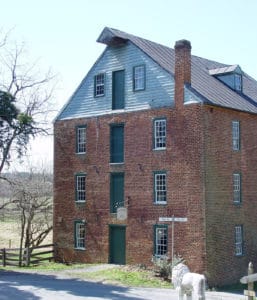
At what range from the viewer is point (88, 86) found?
31.9 metres

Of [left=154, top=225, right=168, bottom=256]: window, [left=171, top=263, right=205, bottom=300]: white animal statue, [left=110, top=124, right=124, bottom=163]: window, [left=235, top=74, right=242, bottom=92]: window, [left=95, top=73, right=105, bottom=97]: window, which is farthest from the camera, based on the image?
[left=235, top=74, right=242, bottom=92]: window

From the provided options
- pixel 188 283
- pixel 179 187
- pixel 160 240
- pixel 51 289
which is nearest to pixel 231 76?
pixel 179 187

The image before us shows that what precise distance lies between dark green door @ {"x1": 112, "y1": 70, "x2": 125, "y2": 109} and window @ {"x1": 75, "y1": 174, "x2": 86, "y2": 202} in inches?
187

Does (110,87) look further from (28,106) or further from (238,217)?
(238,217)

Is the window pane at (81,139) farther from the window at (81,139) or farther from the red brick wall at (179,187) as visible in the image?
the red brick wall at (179,187)

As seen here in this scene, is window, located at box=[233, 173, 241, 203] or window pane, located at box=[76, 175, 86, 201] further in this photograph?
window pane, located at box=[76, 175, 86, 201]

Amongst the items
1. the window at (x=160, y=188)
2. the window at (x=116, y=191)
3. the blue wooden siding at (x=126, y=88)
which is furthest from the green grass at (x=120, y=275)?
the blue wooden siding at (x=126, y=88)

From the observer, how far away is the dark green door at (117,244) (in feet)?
96.3

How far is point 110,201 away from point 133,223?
2.09m

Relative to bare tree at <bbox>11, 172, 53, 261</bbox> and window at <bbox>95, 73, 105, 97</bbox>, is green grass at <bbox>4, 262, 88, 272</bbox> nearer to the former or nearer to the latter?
bare tree at <bbox>11, 172, 53, 261</bbox>

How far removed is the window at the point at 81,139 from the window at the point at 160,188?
577cm

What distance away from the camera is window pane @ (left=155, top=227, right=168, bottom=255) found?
90.3ft

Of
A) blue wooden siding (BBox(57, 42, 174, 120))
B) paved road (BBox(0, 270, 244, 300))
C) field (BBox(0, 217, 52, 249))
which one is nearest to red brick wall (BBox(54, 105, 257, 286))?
blue wooden siding (BBox(57, 42, 174, 120))

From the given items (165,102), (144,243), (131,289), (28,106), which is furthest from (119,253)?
(28,106)
